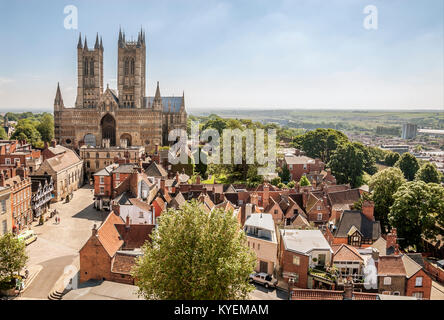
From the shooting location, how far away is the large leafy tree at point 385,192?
34625 millimetres

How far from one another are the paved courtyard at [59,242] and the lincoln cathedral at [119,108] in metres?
30.3

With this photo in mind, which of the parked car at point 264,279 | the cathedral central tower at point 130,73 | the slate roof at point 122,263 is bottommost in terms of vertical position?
the parked car at point 264,279

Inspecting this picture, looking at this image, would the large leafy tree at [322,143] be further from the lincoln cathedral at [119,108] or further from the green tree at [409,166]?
the lincoln cathedral at [119,108]

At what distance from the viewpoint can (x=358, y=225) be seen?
29.3 meters

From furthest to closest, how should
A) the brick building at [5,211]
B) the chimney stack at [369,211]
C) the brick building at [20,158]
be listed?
the brick building at [20,158] → the chimney stack at [369,211] → the brick building at [5,211]

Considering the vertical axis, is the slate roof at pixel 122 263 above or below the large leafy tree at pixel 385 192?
below

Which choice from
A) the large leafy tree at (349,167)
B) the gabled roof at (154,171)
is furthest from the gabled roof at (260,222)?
the large leafy tree at (349,167)

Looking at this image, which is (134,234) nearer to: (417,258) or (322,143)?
(417,258)

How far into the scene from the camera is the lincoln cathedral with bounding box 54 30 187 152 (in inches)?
2879

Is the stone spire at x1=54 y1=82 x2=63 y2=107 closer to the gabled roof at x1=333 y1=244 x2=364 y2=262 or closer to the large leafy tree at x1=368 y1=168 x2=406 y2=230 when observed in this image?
the large leafy tree at x1=368 y1=168 x2=406 y2=230

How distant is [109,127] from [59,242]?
4809 cm

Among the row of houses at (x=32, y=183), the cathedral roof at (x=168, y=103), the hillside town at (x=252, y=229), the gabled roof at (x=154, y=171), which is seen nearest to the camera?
the hillside town at (x=252, y=229)
